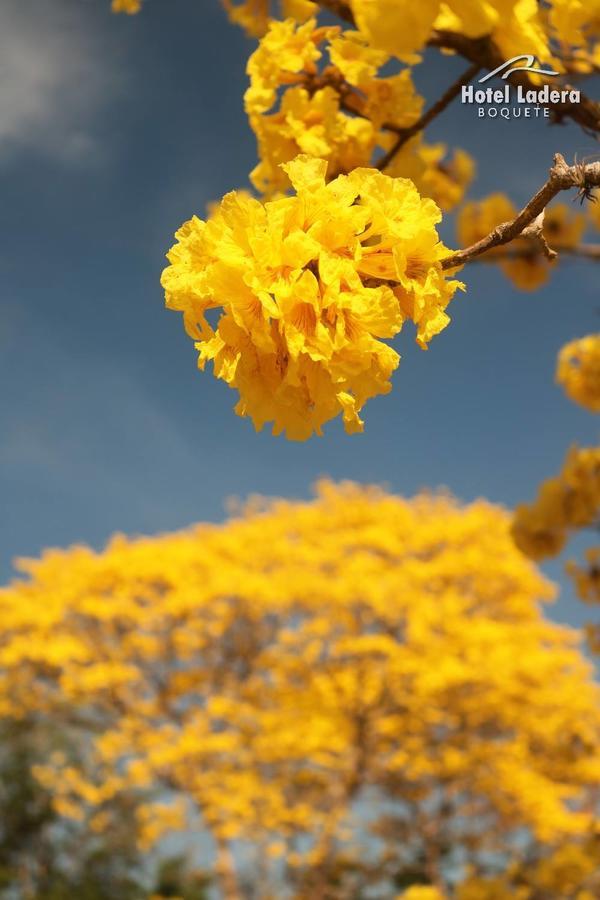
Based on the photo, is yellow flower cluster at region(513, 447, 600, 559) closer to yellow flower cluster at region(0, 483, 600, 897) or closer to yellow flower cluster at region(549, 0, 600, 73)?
yellow flower cluster at region(549, 0, 600, 73)

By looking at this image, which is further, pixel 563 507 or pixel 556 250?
pixel 563 507

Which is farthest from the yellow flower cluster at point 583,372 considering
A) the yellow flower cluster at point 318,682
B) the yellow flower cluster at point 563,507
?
the yellow flower cluster at point 318,682

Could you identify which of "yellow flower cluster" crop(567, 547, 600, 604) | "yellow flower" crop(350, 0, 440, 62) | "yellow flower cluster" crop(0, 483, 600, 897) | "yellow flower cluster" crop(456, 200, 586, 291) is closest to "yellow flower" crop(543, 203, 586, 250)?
"yellow flower cluster" crop(456, 200, 586, 291)

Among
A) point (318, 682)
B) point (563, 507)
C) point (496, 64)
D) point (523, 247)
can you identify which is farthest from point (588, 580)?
point (318, 682)

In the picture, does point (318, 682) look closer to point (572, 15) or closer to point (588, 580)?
point (588, 580)

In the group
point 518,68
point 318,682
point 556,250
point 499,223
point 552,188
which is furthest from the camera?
point 318,682

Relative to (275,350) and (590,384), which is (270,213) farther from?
(590,384)

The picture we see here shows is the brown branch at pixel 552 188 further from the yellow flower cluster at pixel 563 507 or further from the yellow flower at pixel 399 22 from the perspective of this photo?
the yellow flower cluster at pixel 563 507
